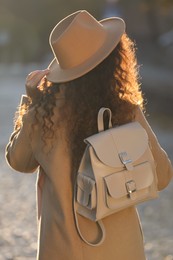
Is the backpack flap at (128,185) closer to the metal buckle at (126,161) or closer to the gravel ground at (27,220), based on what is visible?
the metal buckle at (126,161)

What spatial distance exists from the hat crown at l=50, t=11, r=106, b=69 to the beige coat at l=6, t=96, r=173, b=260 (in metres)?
0.30

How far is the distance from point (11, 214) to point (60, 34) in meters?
4.77

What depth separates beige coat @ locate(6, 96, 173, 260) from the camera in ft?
10.5

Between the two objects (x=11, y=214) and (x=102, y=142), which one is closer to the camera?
(x=102, y=142)

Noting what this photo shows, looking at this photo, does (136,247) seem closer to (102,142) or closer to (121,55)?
(102,142)


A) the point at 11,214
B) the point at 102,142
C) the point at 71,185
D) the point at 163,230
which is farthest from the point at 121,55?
the point at 11,214

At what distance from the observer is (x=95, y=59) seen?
3.15 meters

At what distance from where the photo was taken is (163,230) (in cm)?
716

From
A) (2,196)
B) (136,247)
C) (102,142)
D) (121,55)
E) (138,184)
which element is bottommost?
(2,196)

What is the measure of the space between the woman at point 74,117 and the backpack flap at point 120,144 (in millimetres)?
74

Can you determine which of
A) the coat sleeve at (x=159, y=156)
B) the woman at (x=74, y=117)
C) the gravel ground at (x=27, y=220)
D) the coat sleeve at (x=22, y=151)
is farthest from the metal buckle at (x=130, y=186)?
the gravel ground at (x=27, y=220)

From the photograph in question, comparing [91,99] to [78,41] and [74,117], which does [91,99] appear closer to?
[74,117]

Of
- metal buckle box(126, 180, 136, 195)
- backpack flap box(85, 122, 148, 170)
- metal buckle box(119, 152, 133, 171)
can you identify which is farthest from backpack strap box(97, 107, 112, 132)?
metal buckle box(126, 180, 136, 195)

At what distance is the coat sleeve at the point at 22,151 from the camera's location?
3281 mm
